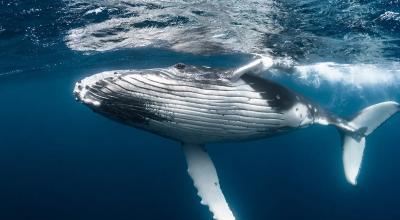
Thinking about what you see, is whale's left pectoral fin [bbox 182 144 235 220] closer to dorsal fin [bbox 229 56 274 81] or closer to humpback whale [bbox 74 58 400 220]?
humpback whale [bbox 74 58 400 220]

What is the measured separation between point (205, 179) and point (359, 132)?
4706 millimetres

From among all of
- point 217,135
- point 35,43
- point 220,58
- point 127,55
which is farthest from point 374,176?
point 217,135

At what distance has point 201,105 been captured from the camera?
4883 mm

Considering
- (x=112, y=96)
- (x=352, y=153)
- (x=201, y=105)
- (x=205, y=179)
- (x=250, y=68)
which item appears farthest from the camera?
(x=352, y=153)

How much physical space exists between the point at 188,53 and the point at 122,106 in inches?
742

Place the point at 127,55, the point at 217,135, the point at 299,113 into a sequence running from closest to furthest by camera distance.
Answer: the point at 217,135
the point at 299,113
the point at 127,55

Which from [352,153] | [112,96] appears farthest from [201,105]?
[352,153]

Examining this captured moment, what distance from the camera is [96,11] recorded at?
14039mm

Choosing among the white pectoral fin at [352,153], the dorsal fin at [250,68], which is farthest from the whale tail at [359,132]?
the dorsal fin at [250,68]

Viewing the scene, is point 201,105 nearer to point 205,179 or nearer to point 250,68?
point 250,68

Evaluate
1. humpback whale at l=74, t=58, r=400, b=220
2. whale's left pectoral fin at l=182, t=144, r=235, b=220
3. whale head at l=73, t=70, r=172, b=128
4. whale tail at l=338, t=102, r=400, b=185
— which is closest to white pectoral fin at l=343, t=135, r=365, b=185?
whale tail at l=338, t=102, r=400, b=185

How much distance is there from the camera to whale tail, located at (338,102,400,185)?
352 inches

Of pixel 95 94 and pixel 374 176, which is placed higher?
pixel 95 94

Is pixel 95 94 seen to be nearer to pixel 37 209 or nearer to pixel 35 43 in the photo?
pixel 35 43
